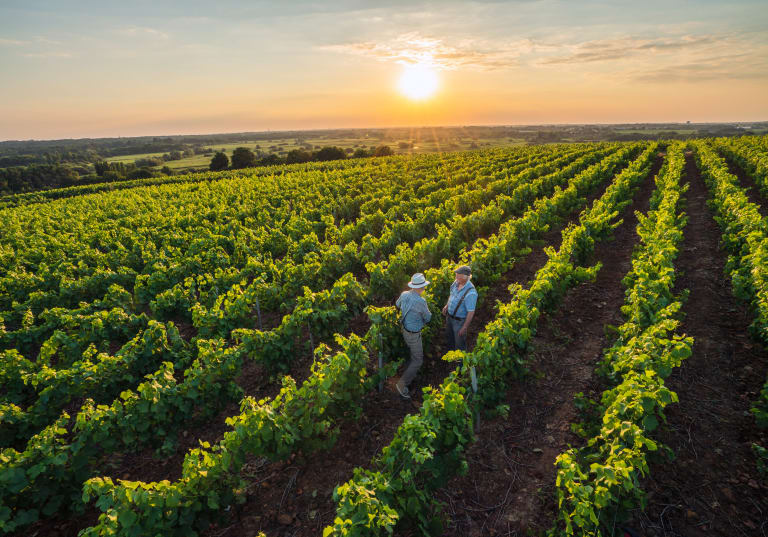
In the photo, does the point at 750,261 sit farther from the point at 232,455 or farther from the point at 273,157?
the point at 273,157

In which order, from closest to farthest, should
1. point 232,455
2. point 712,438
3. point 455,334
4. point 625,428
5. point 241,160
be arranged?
point 625,428 < point 232,455 < point 712,438 < point 455,334 < point 241,160

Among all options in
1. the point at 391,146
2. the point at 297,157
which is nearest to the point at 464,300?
the point at 297,157

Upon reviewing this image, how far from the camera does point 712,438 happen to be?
5.46 m

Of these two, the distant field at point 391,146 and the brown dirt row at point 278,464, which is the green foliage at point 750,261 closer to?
the brown dirt row at point 278,464

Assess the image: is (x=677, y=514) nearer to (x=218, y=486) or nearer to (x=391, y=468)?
(x=391, y=468)

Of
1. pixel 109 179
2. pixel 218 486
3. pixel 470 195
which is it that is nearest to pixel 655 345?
pixel 218 486

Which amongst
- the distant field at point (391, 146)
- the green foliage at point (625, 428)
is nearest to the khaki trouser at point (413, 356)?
the green foliage at point (625, 428)

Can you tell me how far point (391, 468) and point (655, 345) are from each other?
4300 mm

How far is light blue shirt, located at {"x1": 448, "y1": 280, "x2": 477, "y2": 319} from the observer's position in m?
6.57

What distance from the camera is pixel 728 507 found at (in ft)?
14.7

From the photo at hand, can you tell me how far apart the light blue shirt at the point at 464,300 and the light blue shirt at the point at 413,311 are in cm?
62

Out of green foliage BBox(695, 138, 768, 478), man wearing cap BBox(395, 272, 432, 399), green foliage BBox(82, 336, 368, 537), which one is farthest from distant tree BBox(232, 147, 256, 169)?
green foliage BBox(82, 336, 368, 537)

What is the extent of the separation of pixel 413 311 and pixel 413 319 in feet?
0.55

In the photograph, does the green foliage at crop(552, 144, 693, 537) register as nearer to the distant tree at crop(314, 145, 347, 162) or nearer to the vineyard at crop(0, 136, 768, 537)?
the vineyard at crop(0, 136, 768, 537)
